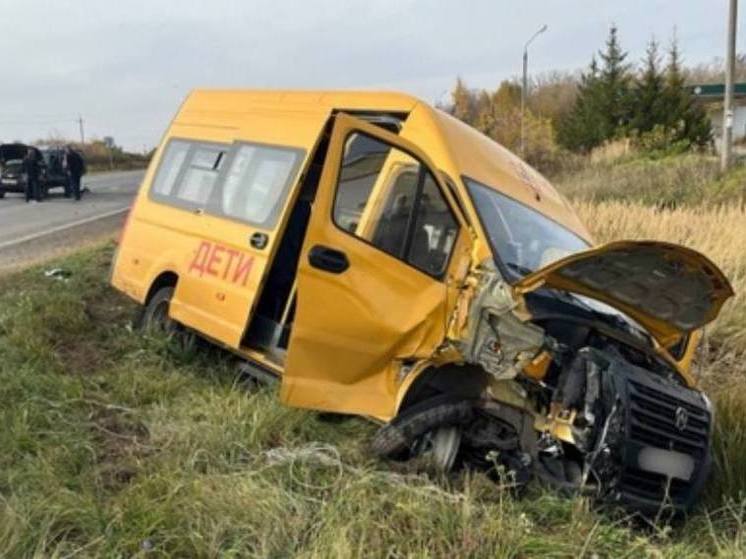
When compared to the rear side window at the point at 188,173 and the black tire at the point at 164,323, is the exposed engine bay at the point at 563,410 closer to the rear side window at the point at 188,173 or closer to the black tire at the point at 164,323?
the black tire at the point at 164,323

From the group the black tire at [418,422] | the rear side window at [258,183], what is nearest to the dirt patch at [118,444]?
the black tire at [418,422]

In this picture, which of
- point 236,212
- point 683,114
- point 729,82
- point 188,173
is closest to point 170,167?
point 188,173

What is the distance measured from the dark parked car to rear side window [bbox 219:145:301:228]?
20.7 meters

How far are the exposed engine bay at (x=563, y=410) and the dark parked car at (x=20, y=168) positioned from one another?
23.2 meters

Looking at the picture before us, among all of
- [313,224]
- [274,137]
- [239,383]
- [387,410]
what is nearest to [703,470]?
[387,410]

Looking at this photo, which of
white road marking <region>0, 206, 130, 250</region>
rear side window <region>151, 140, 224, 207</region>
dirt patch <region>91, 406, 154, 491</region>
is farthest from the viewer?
white road marking <region>0, 206, 130, 250</region>

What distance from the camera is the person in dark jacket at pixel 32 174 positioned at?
80.2ft

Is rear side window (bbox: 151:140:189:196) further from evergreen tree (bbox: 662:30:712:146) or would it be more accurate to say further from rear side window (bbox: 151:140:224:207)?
evergreen tree (bbox: 662:30:712:146)

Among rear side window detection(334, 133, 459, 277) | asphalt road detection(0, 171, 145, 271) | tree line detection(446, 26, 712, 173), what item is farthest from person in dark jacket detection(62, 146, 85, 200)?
rear side window detection(334, 133, 459, 277)

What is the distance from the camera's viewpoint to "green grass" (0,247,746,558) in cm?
333

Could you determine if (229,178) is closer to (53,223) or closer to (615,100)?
(53,223)

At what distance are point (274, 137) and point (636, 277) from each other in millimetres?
2954

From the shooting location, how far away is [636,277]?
3.97m

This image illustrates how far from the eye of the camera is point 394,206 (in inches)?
190
